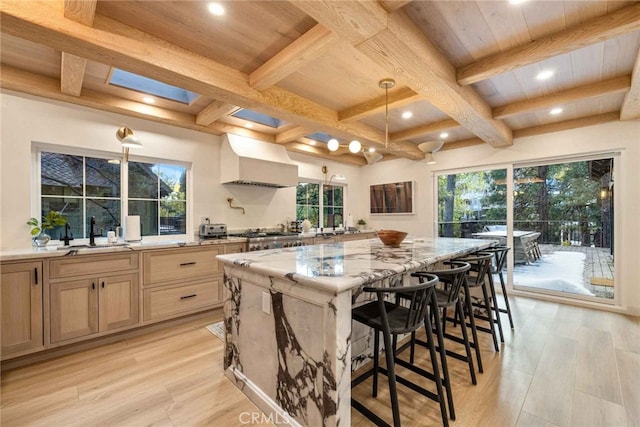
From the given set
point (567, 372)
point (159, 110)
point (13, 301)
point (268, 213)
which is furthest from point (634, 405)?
point (159, 110)

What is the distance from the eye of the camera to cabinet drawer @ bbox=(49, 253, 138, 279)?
2395 mm

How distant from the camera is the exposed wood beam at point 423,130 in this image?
3729 mm

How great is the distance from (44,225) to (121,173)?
92 cm

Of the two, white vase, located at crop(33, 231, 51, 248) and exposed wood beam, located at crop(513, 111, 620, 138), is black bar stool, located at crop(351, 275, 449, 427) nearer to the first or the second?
white vase, located at crop(33, 231, 51, 248)

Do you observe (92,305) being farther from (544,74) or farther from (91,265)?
(544,74)

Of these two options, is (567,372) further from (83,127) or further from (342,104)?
(83,127)

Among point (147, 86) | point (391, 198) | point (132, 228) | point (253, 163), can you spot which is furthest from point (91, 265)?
point (391, 198)

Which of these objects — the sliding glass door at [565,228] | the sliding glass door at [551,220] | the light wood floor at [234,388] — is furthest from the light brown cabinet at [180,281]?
the sliding glass door at [565,228]

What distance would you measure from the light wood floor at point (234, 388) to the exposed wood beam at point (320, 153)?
10.5 feet

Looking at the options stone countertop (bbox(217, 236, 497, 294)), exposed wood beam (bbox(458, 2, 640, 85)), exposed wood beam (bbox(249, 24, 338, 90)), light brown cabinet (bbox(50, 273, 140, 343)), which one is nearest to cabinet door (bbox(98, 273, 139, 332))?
light brown cabinet (bbox(50, 273, 140, 343))

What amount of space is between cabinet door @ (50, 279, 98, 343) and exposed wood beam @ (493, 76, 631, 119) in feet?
15.4

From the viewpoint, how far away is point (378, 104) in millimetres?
3055

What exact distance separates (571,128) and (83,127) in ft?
19.5

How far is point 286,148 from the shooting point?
4.72 m
